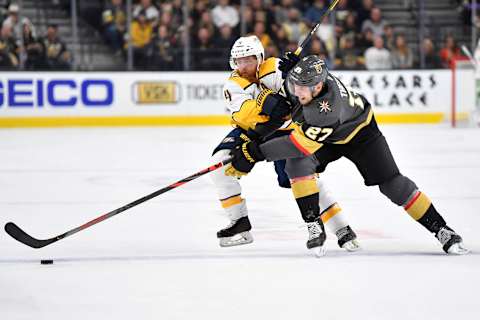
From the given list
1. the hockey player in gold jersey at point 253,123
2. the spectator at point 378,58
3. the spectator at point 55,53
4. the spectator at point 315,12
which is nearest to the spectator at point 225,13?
the spectator at point 315,12

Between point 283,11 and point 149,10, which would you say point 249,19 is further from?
point 149,10

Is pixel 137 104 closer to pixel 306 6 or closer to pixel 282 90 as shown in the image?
pixel 306 6

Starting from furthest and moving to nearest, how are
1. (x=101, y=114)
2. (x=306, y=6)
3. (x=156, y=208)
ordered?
(x=306, y=6) < (x=101, y=114) < (x=156, y=208)

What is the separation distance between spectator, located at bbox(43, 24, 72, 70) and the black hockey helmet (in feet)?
26.7

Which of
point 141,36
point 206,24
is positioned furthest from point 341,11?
point 141,36

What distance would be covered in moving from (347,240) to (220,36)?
824 centimetres

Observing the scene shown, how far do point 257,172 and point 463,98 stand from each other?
560cm

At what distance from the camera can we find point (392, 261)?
14.1 ft

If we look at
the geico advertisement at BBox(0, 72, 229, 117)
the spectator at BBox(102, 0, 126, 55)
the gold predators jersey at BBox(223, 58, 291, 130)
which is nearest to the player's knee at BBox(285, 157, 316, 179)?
the gold predators jersey at BBox(223, 58, 291, 130)

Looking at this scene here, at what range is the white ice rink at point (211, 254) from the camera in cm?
348

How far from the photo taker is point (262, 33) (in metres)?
12.7

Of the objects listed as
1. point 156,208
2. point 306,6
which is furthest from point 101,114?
point 156,208

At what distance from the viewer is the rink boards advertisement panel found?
11922mm

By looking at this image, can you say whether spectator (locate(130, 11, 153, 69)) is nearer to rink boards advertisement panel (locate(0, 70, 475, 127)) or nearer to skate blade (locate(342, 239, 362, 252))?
rink boards advertisement panel (locate(0, 70, 475, 127))
